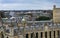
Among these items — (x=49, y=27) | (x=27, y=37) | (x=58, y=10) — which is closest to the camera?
(x=27, y=37)

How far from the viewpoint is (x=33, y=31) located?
15.6m

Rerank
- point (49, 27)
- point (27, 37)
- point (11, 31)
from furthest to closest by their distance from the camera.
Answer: point (49, 27) → point (27, 37) → point (11, 31)

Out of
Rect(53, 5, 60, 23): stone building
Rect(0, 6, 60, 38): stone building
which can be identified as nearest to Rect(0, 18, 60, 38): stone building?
Rect(0, 6, 60, 38): stone building

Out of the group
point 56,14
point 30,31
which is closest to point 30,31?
point 30,31

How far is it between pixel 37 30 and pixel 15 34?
3009 millimetres

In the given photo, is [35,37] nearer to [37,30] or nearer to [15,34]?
[37,30]

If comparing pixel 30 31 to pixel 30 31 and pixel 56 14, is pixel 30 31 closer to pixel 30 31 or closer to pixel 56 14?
pixel 30 31

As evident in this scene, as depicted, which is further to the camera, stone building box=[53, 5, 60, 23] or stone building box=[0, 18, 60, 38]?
stone building box=[53, 5, 60, 23]

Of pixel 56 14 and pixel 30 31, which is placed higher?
pixel 30 31

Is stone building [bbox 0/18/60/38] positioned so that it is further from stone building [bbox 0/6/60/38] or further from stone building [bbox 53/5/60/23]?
stone building [bbox 53/5/60/23]

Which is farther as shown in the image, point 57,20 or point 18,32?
point 57,20

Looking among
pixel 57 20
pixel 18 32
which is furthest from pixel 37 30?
pixel 57 20

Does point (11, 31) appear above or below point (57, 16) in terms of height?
above

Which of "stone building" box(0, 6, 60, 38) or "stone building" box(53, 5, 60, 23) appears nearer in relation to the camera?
"stone building" box(0, 6, 60, 38)
